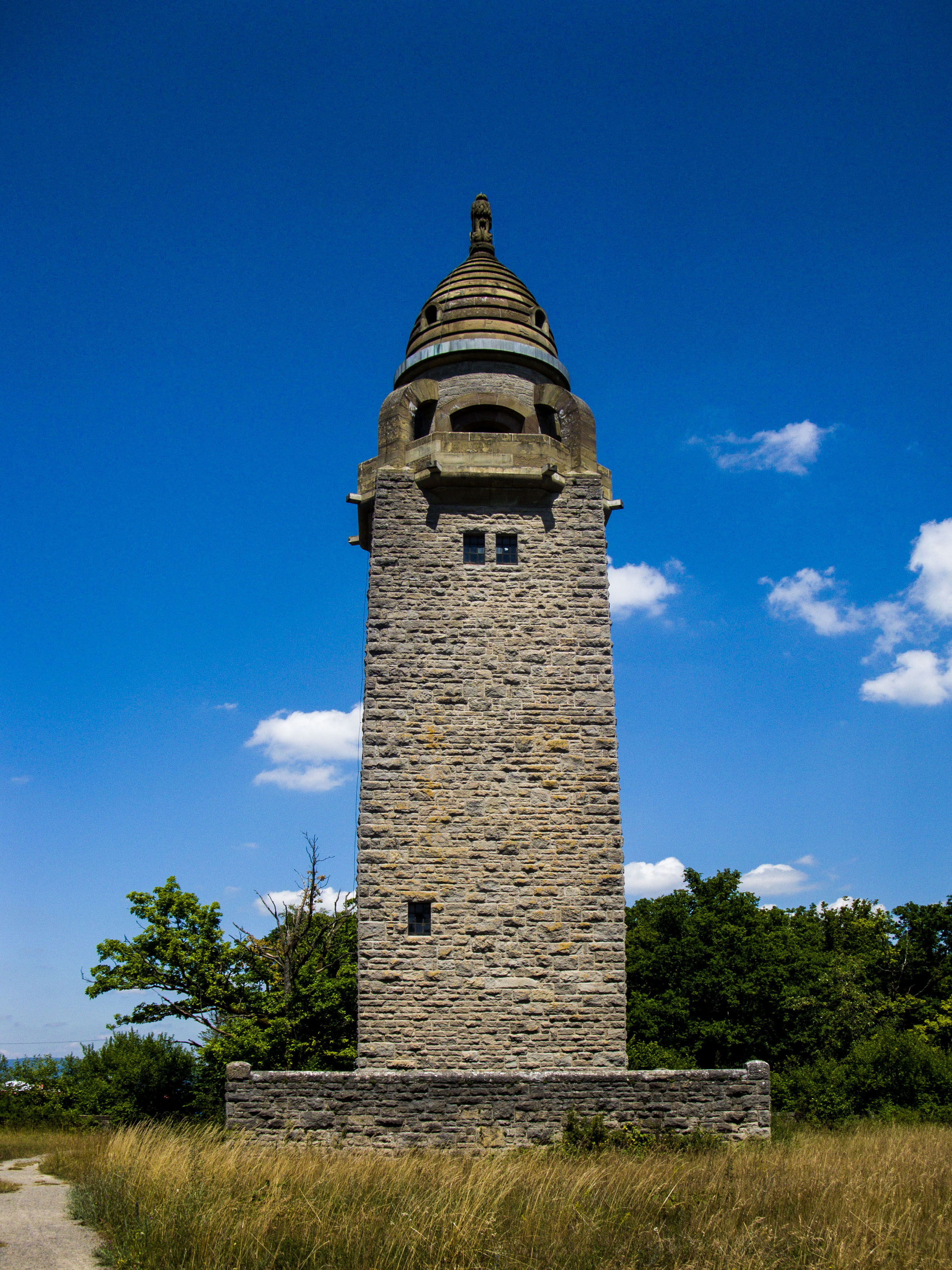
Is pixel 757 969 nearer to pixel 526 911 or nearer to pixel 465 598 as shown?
pixel 526 911

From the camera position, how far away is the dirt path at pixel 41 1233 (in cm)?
627

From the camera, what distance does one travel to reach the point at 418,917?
12.1 meters

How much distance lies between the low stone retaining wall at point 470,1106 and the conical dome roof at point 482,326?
12144 millimetres

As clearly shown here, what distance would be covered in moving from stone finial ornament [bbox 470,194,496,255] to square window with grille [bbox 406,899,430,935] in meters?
14.0

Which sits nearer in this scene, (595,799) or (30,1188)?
(30,1188)

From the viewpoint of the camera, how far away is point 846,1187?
7.40 m

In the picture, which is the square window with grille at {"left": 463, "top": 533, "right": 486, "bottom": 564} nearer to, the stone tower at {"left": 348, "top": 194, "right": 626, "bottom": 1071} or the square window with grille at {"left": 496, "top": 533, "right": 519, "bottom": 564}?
the stone tower at {"left": 348, "top": 194, "right": 626, "bottom": 1071}

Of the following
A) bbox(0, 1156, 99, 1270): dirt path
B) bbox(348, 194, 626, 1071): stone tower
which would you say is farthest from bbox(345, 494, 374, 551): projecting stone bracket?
bbox(0, 1156, 99, 1270): dirt path

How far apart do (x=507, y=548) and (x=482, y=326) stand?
193 inches

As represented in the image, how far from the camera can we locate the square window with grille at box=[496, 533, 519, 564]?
14.2 meters

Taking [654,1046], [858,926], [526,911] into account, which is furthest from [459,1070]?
[858,926]

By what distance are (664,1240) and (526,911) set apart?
6.17 metres

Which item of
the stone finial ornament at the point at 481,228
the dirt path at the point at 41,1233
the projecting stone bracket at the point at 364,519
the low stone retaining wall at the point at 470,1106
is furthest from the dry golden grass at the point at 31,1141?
the stone finial ornament at the point at 481,228

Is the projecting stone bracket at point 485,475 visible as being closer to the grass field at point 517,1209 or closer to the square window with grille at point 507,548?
the square window with grille at point 507,548
